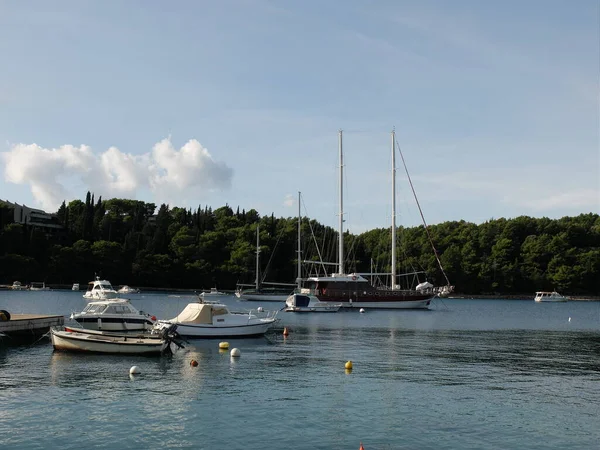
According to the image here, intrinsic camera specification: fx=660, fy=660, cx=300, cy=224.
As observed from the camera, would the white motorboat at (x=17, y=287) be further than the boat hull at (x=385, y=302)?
Yes

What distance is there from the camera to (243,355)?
46188 millimetres

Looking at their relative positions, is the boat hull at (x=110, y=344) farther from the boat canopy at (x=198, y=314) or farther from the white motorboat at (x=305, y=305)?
the white motorboat at (x=305, y=305)

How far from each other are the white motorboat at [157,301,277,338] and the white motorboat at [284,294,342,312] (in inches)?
1753

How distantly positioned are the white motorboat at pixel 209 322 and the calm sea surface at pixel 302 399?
135 centimetres

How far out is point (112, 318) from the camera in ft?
179

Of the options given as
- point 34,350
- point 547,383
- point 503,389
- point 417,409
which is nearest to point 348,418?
point 417,409

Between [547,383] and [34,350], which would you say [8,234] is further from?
[547,383]

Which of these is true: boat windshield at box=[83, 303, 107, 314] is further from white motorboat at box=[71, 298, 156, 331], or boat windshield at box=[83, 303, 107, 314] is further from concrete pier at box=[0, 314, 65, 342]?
concrete pier at box=[0, 314, 65, 342]

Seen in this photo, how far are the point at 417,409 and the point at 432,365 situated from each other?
13.9 meters

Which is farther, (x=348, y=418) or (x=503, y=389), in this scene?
(x=503, y=389)

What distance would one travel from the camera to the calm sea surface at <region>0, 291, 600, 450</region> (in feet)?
82.6

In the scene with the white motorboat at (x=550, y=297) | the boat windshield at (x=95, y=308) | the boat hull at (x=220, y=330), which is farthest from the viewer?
the white motorboat at (x=550, y=297)

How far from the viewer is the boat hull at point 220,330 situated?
176 feet

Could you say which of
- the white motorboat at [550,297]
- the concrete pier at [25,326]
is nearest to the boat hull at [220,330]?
the concrete pier at [25,326]
